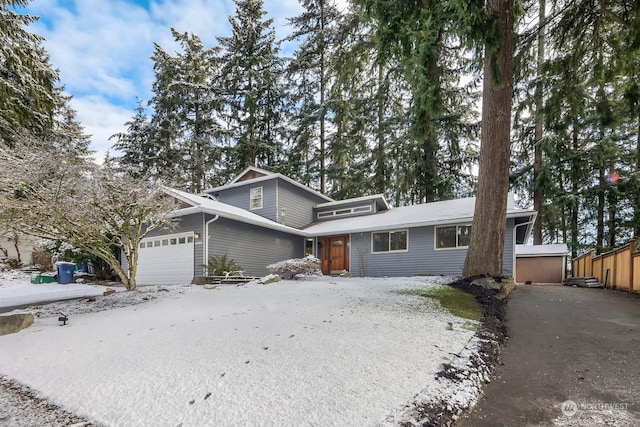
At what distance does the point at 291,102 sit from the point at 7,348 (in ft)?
70.2

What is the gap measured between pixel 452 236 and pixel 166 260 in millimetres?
11165

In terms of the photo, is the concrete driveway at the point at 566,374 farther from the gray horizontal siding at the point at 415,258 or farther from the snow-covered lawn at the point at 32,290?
the snow-covered lawn at the point at 32,290

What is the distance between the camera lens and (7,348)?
366cm

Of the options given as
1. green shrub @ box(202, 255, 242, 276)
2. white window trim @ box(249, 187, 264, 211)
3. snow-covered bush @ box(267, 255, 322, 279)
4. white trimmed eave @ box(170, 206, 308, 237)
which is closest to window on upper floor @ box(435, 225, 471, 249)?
snow-covered bush @ box(267, 255, 322, 279)

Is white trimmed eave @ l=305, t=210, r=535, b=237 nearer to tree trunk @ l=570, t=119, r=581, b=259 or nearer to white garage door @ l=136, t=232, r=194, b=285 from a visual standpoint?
white garage door @ l=136, t=232, r=194, b=285

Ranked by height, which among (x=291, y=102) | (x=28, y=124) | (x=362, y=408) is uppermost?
(x=291, y=102)

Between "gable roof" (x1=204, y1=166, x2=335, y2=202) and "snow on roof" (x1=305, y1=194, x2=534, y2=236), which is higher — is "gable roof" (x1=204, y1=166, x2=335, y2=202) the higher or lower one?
the higher one

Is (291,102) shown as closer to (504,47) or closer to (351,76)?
(351,76)

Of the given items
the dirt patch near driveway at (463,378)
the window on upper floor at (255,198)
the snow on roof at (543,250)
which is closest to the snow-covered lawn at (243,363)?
the dirt patch near driveway at (463,378)

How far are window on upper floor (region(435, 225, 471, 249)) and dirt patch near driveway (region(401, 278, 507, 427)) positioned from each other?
790 cm

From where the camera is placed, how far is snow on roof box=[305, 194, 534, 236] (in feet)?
39.2

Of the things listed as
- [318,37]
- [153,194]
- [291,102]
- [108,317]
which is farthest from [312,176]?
[108,317]

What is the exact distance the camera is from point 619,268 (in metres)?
9.20

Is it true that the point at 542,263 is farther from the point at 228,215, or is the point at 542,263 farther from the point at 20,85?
the point at 20,85
